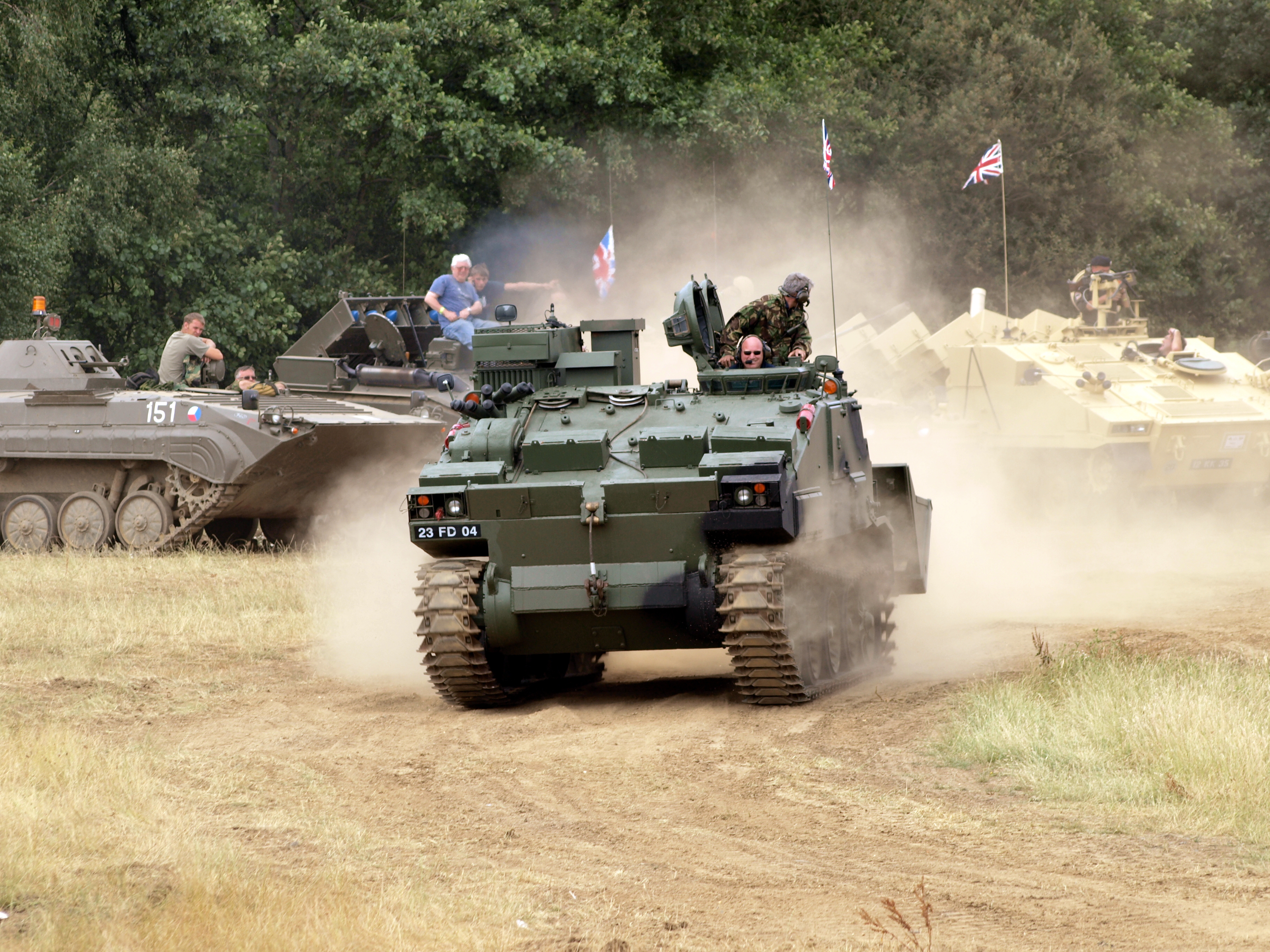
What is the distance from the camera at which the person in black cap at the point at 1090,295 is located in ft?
67.6

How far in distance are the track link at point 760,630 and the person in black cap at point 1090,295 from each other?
41.4 ft

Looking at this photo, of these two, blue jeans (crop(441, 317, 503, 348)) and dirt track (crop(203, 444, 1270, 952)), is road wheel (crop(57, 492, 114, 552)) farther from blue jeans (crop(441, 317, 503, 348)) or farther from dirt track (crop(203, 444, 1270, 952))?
dirt track (crop(203, 444, 1270, 952))

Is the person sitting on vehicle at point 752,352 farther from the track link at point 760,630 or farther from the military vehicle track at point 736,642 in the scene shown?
the track link at point 760,630

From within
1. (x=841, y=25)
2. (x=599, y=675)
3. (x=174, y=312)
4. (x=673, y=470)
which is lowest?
(x=599, y=675)

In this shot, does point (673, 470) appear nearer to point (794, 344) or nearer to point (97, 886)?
point (794, 344)

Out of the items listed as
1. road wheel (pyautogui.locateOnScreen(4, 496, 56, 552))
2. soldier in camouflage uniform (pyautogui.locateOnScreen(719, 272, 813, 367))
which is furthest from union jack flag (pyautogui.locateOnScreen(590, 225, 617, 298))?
soldier in camouflage uniform (pyautogui.locateOnScreen(719, 272, 813, 367))

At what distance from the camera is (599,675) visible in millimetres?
11086

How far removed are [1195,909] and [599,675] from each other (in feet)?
20.2

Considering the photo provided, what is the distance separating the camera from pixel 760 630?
866 centimetres

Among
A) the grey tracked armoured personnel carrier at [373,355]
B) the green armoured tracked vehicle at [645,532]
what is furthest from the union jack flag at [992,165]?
the green armoured tracked vehicle at [645,532]

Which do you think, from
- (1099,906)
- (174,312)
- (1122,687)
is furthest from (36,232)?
(1099,906)

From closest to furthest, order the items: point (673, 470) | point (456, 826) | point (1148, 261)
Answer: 1. point (456, 826)
2. point (673, 470)
3. point (1148, 261)

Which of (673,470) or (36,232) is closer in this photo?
(673,470)

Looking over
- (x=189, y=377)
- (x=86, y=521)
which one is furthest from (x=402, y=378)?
(x=86, y=521)
